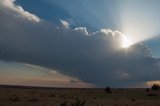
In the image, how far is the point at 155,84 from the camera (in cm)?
12356

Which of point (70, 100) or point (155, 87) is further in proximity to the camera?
point (155, 87)

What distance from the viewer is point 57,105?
1534 inches

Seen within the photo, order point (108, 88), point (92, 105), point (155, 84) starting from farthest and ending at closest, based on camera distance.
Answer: point (155, 84) < point (108, 88) < point (92, 105)

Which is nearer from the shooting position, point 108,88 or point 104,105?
point 104,105

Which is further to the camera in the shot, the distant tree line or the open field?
the distant tree line

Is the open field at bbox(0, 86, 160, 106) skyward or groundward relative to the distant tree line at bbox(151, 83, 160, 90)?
groundward

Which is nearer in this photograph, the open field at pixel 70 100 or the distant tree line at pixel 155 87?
the open field at pixel 70 100

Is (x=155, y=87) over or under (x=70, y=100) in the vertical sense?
over

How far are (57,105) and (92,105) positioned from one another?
4.59 meters

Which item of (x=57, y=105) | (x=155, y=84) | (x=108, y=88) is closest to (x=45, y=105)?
(x=57, y=105)

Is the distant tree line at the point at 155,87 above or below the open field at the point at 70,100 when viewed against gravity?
above

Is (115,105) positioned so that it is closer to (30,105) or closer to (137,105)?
(137,105)

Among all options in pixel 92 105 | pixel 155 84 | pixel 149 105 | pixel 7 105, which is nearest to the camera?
pixel 7 105

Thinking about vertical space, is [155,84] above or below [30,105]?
above
